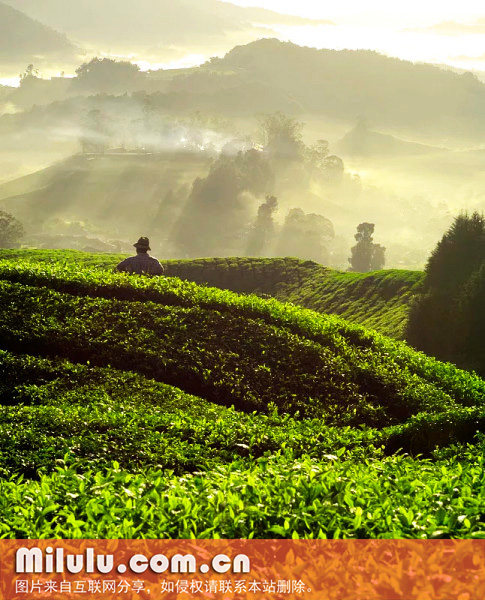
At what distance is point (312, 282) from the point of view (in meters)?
54.9

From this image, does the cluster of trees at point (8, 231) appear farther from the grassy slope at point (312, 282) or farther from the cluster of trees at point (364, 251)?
the grassy slope at point (312, 282)

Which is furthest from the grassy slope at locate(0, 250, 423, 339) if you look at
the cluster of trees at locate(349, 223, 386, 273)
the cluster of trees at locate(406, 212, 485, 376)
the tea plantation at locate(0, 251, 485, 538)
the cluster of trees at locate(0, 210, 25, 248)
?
the cluster of trees at locate(349, 223, 386, 273)

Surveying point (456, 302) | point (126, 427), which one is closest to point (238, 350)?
point (126, 427)

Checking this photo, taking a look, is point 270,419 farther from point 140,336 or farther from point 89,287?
point 89,287

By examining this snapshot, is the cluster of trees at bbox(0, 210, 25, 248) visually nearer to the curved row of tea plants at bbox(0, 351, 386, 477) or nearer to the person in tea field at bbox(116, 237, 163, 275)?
the person in tea field at bbox(116, 237, 163, 275)

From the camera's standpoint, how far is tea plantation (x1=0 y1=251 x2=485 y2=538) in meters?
7.23

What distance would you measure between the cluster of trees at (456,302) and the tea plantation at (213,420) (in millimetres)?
9030

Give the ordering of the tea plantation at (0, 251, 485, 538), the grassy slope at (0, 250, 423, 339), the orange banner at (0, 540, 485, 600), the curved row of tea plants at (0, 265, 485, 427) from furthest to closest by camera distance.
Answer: the grassy slope at (0, 250, 423, 339), the curved row of tea plants at (0, 265, 485, 427), the tea plantation at (0, 251, 485, 538), the orange banner at (0, 540, 485, 600)

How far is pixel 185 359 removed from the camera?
1725cm

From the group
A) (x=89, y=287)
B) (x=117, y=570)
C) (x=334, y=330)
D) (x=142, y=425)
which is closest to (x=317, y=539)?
(x=117, y=570)

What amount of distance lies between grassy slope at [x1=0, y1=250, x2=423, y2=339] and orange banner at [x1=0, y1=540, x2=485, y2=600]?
2773 centimetres

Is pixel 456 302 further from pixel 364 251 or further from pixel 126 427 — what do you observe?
pixel 364 251

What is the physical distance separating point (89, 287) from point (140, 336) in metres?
3.50

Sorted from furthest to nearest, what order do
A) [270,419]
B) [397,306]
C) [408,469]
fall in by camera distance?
[397,306], [270,419], [408,469]
